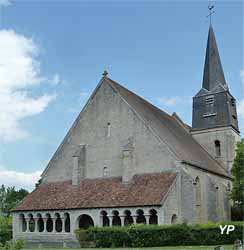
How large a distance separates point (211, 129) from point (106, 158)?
58.5ft

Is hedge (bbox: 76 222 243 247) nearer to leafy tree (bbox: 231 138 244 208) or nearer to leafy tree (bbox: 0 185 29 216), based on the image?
leafy tree (bbox: 231 138 244 208)

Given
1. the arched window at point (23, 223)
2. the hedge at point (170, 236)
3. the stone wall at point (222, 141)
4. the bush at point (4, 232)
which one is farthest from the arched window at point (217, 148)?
the bush at point (4, 232)

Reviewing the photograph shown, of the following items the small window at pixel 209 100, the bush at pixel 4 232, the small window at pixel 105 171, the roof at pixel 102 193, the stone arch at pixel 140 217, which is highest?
the small window at pixel 209 100

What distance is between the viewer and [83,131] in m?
42.7

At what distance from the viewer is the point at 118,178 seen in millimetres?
38812

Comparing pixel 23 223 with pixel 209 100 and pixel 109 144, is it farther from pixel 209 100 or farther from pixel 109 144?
pixel 209 100

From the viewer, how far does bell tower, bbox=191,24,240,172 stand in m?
51.7

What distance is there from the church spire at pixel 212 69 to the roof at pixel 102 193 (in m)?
21.5

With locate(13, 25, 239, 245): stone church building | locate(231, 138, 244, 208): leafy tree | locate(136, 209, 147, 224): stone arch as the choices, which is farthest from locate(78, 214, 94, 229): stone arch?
locate(231, 138, 244, 208): leafy tree

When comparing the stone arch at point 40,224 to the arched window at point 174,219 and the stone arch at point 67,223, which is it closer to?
the stone arch at point 67,223

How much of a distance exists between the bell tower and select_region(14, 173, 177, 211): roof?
57.6 ft

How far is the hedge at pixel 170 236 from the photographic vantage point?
28.4 m

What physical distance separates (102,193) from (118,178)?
2.40 metres

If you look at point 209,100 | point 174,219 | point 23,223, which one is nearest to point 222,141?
point 209,100
